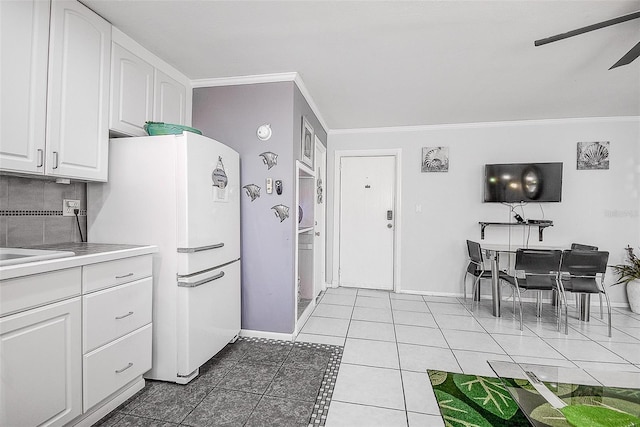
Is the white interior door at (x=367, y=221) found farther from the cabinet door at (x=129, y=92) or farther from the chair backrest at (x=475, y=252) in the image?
the cabinet door at (x=129, y=92)

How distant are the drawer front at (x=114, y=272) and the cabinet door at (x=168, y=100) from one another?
124cm

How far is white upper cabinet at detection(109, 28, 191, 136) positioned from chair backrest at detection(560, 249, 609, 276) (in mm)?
4031

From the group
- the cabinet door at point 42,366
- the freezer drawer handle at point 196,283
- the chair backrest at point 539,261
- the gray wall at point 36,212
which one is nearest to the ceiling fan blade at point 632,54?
the chair backrest at point 539,261

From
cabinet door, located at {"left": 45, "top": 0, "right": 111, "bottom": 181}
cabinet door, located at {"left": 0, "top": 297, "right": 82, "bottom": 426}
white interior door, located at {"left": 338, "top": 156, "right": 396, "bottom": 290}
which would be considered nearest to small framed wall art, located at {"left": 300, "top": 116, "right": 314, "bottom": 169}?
white interior door, located at {"left": 338, "top": 156, "right": 396, "bottom": 290}

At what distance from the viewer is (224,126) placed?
8.89 ft

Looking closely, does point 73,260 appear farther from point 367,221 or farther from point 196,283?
point 367,221

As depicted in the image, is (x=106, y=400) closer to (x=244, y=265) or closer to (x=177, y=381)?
(x=177, y=381)

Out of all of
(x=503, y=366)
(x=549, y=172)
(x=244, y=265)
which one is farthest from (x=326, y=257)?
(x=549, y=172)

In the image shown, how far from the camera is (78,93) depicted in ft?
5.70

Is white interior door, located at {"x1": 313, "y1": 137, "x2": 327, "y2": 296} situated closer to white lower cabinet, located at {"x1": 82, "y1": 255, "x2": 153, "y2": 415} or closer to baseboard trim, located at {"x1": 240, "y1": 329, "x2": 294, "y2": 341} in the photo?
baseboard trim, located at {"x1": 240, "y1": 329, "x2": 294, "y2": 341}

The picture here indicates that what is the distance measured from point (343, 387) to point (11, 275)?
1847 millimetres

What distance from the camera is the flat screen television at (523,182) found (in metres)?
3.68

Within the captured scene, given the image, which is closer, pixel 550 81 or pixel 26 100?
pixel 26 100

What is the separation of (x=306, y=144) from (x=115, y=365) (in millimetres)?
2388
